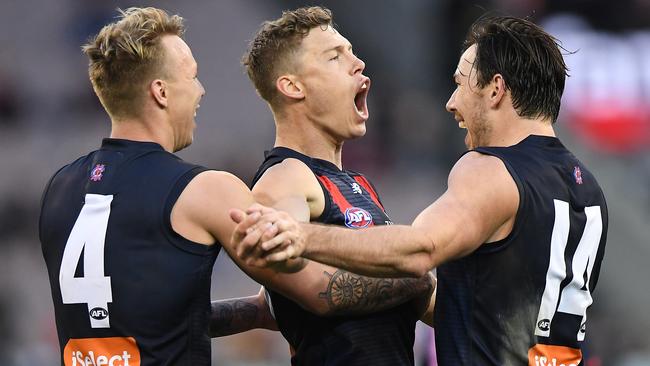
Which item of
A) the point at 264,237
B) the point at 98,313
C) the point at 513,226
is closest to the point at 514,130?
the point at 513,226

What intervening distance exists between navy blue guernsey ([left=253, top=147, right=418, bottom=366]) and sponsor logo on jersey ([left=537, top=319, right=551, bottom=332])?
32.5 inches

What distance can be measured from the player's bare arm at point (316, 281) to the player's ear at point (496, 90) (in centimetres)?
97

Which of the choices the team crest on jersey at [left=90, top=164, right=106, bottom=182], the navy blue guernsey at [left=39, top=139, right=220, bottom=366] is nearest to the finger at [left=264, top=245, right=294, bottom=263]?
the navy blue guernsey at [left=39, top=139, right=220, bottom=366]

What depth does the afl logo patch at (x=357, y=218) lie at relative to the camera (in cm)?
594

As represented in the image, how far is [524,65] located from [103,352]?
2432 mm

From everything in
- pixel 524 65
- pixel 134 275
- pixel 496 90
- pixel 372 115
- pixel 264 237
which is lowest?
pixel 372 115

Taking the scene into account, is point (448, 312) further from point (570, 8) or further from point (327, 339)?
point (570, 8)

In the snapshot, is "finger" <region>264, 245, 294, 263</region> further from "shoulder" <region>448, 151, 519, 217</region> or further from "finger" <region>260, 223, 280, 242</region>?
"shoulder" <region>448, 151, 519, 217</region>

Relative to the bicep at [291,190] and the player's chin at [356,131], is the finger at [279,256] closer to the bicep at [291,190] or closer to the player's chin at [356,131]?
the bicep at [291,190]

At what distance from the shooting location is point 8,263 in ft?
54.3

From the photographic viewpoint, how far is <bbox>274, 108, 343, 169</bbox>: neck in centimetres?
643

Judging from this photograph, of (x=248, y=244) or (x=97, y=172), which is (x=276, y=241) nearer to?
(x=248, y=244)

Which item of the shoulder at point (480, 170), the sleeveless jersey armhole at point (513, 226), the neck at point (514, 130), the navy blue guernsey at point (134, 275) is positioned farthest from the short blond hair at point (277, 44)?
the sleeveless jersey armhole at point (513, 226)

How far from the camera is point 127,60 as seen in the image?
5.75 metres
